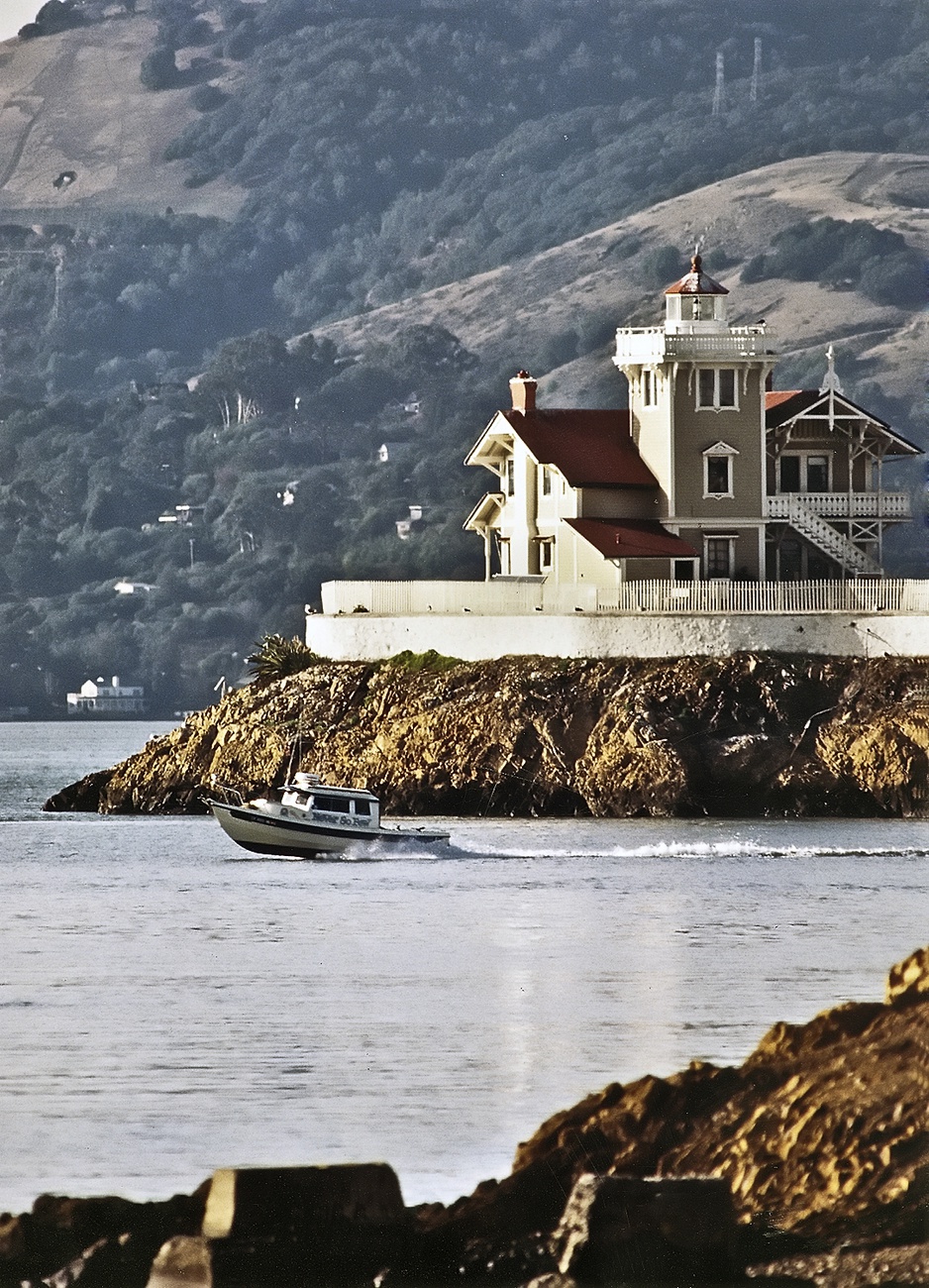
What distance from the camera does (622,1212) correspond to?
15.8 meters

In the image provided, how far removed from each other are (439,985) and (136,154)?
92.4 metres

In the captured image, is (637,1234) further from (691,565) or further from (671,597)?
(691,565)

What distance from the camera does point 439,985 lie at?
3195 centimetres

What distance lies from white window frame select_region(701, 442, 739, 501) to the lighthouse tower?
2 centimetres

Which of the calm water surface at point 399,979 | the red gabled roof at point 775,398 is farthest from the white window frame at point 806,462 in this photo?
the calm water surface at point 399,979

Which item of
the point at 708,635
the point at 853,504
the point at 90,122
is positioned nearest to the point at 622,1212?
the point at 708,635

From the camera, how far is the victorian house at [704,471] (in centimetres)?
7044

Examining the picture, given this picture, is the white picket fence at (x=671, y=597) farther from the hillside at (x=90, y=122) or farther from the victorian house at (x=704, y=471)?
the hillside at (x=90, y=122)

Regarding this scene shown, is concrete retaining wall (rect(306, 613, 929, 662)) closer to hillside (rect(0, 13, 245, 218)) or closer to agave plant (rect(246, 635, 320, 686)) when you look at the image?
agave plant (rect(246, 635, 320, 686))

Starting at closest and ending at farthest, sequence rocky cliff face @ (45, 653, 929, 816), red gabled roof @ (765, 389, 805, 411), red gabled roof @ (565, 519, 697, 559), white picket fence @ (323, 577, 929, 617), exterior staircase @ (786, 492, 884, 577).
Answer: rocky cliff face @ (45, 653, 929, 816), white picket fence @ (323, 577, 929, 617), red gabled roof @ (565, 519, 697, 559), exterior staircase @ (786, 492, 884, 577), red gabled roof @ (765, 389, 805, 411)

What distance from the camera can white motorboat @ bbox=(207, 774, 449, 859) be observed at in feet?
179

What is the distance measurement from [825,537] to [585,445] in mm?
6257

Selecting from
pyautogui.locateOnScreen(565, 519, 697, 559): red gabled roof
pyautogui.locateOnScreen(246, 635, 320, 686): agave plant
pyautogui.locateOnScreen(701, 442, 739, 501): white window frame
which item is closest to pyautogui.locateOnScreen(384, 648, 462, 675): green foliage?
pyautogui.locateOnScreen(246, 635, 320, 686): agave plant

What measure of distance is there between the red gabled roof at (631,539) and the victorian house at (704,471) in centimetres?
7
